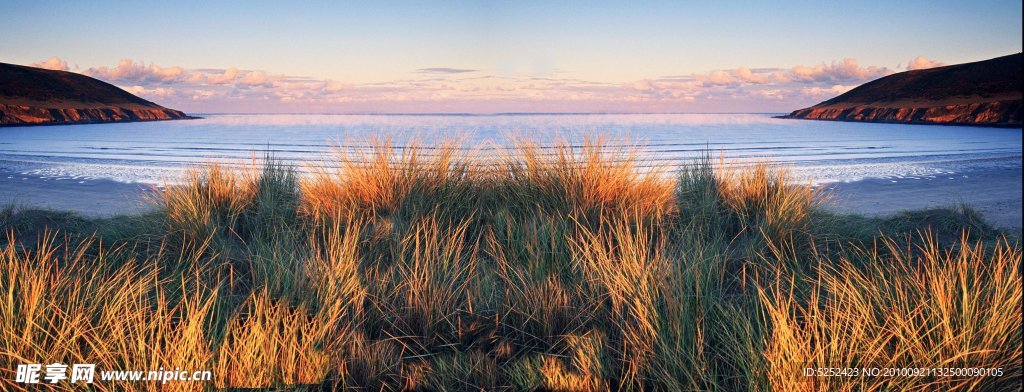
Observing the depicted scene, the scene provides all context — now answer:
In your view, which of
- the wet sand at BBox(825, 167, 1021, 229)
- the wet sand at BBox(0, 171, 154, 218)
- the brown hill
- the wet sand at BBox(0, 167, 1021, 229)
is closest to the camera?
the wet sand at BBox(825, 167, 1021, 229)

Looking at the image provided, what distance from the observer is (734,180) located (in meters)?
6.09

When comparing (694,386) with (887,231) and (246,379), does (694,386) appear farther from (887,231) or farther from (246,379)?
(887,231)

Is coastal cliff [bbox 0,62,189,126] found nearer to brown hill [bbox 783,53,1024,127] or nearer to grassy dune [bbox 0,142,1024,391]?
grassy dune [bbox 0,142,1024,391]

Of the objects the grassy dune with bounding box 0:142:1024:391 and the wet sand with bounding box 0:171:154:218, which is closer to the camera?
the grassy dune with bounding box 0:142:1024:391

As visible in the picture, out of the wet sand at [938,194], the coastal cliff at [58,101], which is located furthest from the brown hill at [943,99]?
the coastal cliff at [58,101]

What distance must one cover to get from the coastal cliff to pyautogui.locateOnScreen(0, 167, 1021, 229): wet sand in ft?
107

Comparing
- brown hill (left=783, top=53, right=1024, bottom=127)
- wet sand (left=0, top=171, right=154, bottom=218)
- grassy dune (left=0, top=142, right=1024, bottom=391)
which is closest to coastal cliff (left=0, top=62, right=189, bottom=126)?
wet sand (left=0, top=171, right=154, bottom=218)

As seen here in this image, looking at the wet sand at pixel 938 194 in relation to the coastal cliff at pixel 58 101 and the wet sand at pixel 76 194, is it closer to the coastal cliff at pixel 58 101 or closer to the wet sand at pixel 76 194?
the wet sand at pixel 76 194

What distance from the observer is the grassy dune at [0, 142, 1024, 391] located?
2580 millimetres

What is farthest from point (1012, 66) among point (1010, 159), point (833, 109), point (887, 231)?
point (887, 231)

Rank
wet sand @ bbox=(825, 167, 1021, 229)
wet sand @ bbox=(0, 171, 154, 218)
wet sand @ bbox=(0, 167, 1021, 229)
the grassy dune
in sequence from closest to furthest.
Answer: the grassy dune
wet sand @ bbox=(825, 167, 1021, 229)
wet sand @ bbox=(0, 167, 1021, 229)
wet sand @ bbox=(0, 171, 154, 218)

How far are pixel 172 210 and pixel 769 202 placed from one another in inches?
200

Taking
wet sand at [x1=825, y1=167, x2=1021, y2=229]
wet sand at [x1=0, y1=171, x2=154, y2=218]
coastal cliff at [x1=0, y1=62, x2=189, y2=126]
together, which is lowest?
wet sand at [x1=825, y1=167, x2=1021, y2=229]

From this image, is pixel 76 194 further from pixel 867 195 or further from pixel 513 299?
pixel 867 195
